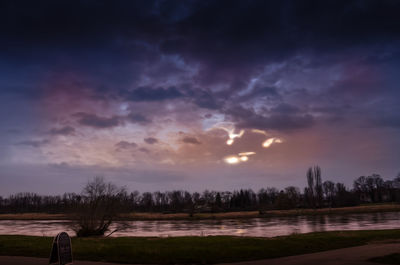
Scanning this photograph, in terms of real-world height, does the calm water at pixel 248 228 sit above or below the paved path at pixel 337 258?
below

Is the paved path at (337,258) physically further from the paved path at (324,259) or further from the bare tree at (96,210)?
the bare tree at (96,210)

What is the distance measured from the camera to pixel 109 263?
15.2m

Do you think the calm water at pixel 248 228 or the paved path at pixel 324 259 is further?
the calm water at pixel 248 228

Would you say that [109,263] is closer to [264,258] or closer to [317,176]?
[264,258]

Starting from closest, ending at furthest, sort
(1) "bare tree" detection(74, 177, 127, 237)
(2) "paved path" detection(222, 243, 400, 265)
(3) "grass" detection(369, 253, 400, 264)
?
(3) "grass" detection(369, 253, 400, 264)
(2) "paved path" detection(222, 243, 400, 265)
(1) "bare tree" detection(74, 177, 127, 237)

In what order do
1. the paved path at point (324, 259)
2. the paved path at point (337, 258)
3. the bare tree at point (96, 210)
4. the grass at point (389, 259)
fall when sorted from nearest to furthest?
the grass at point (389, 259)
the paved path at point (337, 258)
the paved path at point (324, 259)
the bare tree at point (96, 210)

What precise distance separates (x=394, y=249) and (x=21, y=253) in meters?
20.4

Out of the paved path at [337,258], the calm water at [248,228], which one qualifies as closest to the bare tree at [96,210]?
the calm water at [248,228]

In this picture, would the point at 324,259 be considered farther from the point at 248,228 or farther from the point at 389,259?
the point at 248,228

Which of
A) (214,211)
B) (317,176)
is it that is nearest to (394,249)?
(214,211)

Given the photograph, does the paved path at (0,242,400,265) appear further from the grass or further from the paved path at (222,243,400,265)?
the grass

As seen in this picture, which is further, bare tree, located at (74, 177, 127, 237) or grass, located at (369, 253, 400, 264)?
bare tree, located at (74, 177, 127, 237)

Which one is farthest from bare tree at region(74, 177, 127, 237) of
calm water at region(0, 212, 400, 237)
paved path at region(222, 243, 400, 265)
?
paved path at region(222, 243, 400, 265)

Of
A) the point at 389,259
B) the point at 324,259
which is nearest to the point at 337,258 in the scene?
the point at 324,259
